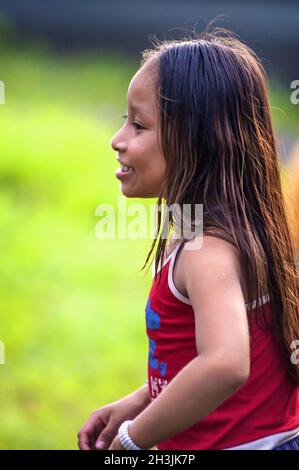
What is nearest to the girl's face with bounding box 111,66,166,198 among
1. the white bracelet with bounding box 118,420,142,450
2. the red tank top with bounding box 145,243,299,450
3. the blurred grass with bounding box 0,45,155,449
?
the red tank top with bounding box 145,243,299,450

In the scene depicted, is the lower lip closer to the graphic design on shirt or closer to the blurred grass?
the graphic design on shirt

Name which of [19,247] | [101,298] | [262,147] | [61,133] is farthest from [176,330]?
[61,133]

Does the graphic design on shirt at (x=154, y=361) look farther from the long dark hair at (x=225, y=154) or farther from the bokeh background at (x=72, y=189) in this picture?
the bokeh background at (x=72, y=189)

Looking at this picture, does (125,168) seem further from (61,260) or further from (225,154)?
(61,260)

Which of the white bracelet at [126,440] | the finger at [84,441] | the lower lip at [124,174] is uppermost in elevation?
the lower lip at [124,174]

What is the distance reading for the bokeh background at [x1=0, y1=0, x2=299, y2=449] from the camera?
9.21 ft

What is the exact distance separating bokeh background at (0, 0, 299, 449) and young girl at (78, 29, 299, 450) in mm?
155

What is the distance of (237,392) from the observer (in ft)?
4.16

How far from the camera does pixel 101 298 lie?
136 inches

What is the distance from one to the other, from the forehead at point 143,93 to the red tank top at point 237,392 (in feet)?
0.75

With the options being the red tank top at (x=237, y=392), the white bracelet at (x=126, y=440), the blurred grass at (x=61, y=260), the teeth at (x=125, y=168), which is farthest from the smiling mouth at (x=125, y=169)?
the blurred grass at (x=61, y=260)

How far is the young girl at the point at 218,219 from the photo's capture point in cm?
124

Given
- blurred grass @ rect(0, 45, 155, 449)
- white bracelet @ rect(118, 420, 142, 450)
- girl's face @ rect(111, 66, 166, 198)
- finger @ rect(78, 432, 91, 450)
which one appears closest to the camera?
white bracelet @ rect(118, 420, 142, 450)

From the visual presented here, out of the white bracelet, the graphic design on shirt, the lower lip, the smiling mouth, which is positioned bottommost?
the white bracelet
